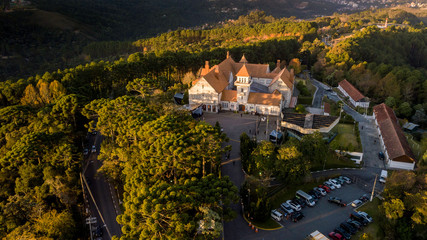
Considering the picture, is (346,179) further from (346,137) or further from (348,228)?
(346,137)

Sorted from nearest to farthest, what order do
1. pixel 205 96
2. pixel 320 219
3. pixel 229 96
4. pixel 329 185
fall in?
pixel 320 219, pixel 329 185, pixel 205 96, pixel 229 96

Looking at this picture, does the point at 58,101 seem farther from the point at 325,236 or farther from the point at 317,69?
the point at 317,69

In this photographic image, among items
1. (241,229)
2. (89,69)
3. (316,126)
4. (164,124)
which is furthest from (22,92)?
(316,126)

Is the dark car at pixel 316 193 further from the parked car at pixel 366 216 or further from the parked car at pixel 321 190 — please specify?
the parked car at pixel 366 216

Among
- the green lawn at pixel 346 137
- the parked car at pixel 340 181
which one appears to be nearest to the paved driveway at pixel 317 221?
the parked car at pixel 340 181

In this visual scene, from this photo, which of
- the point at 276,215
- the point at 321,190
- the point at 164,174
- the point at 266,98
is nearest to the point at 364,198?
the point at 321,190

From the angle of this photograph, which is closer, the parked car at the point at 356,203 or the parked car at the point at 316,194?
the parked car at the point at 356,203

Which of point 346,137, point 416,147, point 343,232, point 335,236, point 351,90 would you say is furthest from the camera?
point 351,90
